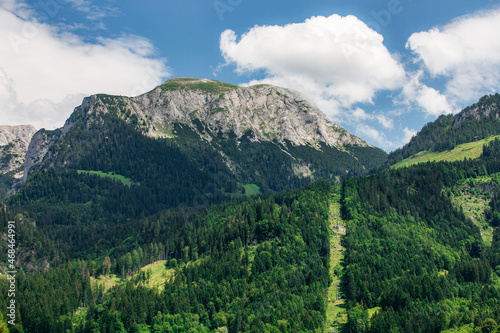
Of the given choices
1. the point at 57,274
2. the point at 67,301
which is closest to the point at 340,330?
the point at 67,301

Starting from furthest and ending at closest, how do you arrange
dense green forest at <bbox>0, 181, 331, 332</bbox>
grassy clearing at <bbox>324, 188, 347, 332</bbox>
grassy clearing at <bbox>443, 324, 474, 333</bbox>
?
grassy clearing at <bbox>324, 188, 347, 332</bbox>, dense green forest at <bbox>0, 181, 331, 332</bbox>, grassy clearing at <bbox>443, 324, 474, 333</bbox>

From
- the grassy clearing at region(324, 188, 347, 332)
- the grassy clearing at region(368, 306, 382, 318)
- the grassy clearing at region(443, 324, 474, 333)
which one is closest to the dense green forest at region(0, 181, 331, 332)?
the grassy clearing at region(324, 188, 347, 332)

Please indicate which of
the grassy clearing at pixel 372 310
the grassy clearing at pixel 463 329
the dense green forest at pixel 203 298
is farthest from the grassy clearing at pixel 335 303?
the grassy clearing at pixel 463 329

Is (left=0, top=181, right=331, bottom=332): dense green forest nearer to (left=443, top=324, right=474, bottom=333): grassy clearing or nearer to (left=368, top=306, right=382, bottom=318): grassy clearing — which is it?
(left=368, top=306, right=382, bottom=318): grassy clearing

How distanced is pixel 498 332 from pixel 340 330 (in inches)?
1998

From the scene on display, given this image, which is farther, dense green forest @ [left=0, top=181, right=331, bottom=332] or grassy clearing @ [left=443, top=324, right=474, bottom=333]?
dense green forest @ [left=0, top=181, right=331, bottom=332]

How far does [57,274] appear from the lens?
189250mm

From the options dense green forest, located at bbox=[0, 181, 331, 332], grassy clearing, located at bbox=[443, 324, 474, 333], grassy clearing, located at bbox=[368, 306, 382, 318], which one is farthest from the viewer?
grassy clearing, located at bbox=[368, 306, 382, 318]

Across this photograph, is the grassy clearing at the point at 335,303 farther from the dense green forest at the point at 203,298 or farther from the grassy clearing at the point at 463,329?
the grassy clearing at the point at 463,329

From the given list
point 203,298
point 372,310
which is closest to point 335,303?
point 372,310

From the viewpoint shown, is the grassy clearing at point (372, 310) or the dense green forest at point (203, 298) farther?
the grassy clearing at point (372, 310)

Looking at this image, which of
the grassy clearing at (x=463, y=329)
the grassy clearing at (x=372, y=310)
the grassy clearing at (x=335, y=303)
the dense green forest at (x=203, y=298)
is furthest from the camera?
the grassy clearing at (x=372, y=310)

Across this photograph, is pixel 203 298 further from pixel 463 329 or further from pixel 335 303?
pixel 463 329

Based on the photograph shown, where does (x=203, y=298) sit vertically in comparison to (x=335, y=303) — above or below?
above
